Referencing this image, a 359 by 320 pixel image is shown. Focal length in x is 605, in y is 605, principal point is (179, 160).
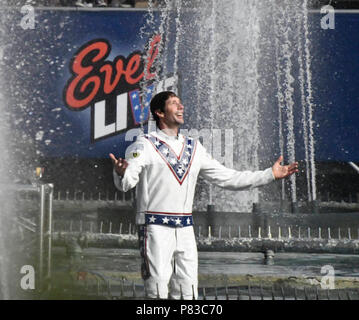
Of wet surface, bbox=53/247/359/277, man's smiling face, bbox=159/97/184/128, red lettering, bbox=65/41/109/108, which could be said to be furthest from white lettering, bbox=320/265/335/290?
red lettering, bbox=65/41/109/108

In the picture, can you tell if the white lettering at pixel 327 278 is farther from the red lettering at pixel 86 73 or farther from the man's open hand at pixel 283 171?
the red lettering at pixel 86 73

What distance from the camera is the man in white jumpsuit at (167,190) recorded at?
310cm

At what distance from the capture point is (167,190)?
3184 mm

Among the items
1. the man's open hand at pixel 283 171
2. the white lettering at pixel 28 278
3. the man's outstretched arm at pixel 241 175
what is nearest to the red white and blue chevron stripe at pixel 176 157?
the man's outstretched arm at pixel 241 175

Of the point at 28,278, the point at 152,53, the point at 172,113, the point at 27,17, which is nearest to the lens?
the point at 172,113

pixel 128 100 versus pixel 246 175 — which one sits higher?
pixel 128 100

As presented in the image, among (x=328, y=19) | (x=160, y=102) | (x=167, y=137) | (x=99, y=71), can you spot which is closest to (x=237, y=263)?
(x=167, y=137)

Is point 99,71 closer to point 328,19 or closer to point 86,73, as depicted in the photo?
point 86,73

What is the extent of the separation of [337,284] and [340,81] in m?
5.56

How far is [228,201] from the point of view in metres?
9.38

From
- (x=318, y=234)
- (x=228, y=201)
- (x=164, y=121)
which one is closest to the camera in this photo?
(x=164, y=121)

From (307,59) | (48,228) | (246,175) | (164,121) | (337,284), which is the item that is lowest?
(337,284)
